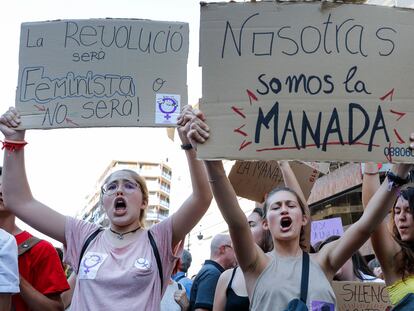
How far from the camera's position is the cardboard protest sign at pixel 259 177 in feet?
15.4

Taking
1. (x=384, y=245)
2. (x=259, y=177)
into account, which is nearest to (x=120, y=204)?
(x=384, y=245)

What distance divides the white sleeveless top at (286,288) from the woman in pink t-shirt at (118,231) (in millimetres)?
518

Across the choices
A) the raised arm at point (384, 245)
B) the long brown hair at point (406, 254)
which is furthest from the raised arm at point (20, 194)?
the long brown hair at point (406, 254)

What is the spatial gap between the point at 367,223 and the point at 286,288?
1.83 ft

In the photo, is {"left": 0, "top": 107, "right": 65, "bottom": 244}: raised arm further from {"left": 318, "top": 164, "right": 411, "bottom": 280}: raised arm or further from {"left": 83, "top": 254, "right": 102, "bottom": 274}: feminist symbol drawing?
{"left": 318, "top": 164, "right": 411, "bottom": 280}: raised arm

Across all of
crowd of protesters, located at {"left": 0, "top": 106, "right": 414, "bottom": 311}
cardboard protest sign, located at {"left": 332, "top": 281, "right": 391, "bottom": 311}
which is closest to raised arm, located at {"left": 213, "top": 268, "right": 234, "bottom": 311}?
crowd of protesters, located at {"left": 0, "top": 106, "right": 414, "bottom": 311}

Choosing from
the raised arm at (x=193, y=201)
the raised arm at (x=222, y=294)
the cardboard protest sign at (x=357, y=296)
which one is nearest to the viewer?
the raised arm at (x=193, y=201)

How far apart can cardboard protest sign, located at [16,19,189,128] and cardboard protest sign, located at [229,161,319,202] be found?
151 cm

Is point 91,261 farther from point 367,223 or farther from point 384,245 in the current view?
point 384,245

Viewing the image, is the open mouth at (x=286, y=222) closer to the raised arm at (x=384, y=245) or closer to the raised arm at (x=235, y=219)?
the raised arm at (x=235, y=219)

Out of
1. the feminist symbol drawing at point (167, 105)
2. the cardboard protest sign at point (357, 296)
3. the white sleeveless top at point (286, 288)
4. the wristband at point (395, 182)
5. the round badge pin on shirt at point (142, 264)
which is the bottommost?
the cardboard protest sign at point (357, 296)

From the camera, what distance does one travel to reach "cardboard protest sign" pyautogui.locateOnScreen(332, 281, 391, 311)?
351 centimetres

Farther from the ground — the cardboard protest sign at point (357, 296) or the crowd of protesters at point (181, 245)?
the crowd of protesters at point (181, 245)

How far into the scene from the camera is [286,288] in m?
2.72
